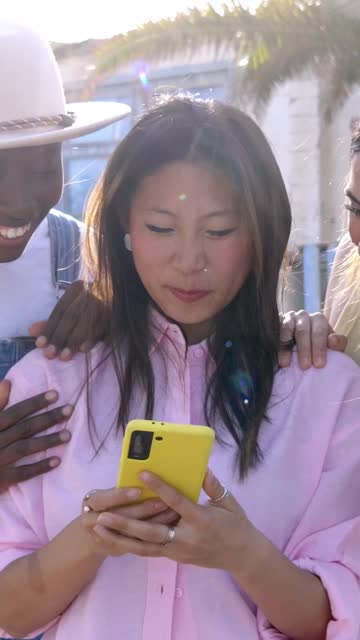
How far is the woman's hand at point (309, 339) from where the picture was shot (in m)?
2.21

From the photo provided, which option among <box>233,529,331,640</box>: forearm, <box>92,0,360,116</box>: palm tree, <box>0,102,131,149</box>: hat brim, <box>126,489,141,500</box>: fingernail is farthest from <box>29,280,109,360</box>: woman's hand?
<box>92,0,360,116</box>: palm tree

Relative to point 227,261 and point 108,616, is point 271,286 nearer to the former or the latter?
point 227,261

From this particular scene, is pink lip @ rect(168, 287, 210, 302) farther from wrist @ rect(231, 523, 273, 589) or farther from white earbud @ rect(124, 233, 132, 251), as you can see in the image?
wrist @ rect(231, 523, 273, 589)

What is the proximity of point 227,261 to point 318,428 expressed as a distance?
390 mm

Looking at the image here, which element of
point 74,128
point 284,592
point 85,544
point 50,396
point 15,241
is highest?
point 74,128

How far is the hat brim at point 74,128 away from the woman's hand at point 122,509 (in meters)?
1.01

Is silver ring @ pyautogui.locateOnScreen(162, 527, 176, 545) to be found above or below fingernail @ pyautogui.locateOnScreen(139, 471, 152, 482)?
below

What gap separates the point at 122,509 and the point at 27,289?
997 millimetres

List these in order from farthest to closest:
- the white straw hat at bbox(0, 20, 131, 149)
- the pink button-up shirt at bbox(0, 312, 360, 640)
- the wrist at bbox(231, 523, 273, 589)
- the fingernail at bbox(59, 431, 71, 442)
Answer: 1. the white straw hat at bbox(0, 20, 131, 149)
2. the fingernail at bbox(59, 431, 71, 442)
3. the pink button-up shirt at bbox(0, 312, 360, 640)
4. the wrist at bbox(231, 523, 273, 589)

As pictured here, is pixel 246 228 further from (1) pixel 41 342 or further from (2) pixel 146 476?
(2) pixel 146 476

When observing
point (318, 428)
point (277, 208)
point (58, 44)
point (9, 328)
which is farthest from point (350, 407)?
point (58, 44)

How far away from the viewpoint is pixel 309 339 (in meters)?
2.24

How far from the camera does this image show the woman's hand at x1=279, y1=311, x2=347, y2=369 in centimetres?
221

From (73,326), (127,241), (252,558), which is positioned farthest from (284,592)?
(127,241)
